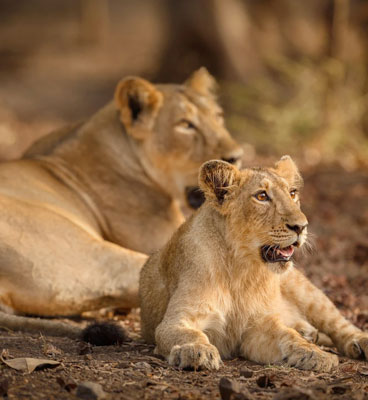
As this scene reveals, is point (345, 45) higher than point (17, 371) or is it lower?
higher

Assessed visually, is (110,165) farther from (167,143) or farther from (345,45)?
(345,45)

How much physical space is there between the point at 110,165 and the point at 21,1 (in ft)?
49.0

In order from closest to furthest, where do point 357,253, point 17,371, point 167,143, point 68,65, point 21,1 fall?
point 17,371, point 167,143, point 357,253, point 68,65, point 21,1

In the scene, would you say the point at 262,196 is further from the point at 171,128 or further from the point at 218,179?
the point at 171,128

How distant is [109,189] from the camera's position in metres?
6.65

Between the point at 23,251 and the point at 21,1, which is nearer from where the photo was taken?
the point at 23,251

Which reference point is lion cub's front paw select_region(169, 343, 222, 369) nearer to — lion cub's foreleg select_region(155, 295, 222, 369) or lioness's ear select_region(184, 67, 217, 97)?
lion cub's foreleg select_region(155, 295, 222, 369)

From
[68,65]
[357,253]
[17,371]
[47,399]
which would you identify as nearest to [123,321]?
[17,371]

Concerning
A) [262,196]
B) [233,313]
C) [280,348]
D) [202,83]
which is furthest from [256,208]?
[202,83]

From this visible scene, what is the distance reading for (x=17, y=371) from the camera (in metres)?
3.81

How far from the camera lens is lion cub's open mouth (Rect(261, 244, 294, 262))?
14.2 ft

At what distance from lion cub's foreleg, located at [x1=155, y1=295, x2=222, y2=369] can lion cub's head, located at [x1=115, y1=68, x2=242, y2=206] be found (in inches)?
88.7

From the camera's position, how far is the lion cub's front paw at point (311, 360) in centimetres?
417

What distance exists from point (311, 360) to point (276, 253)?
612 millimetres
